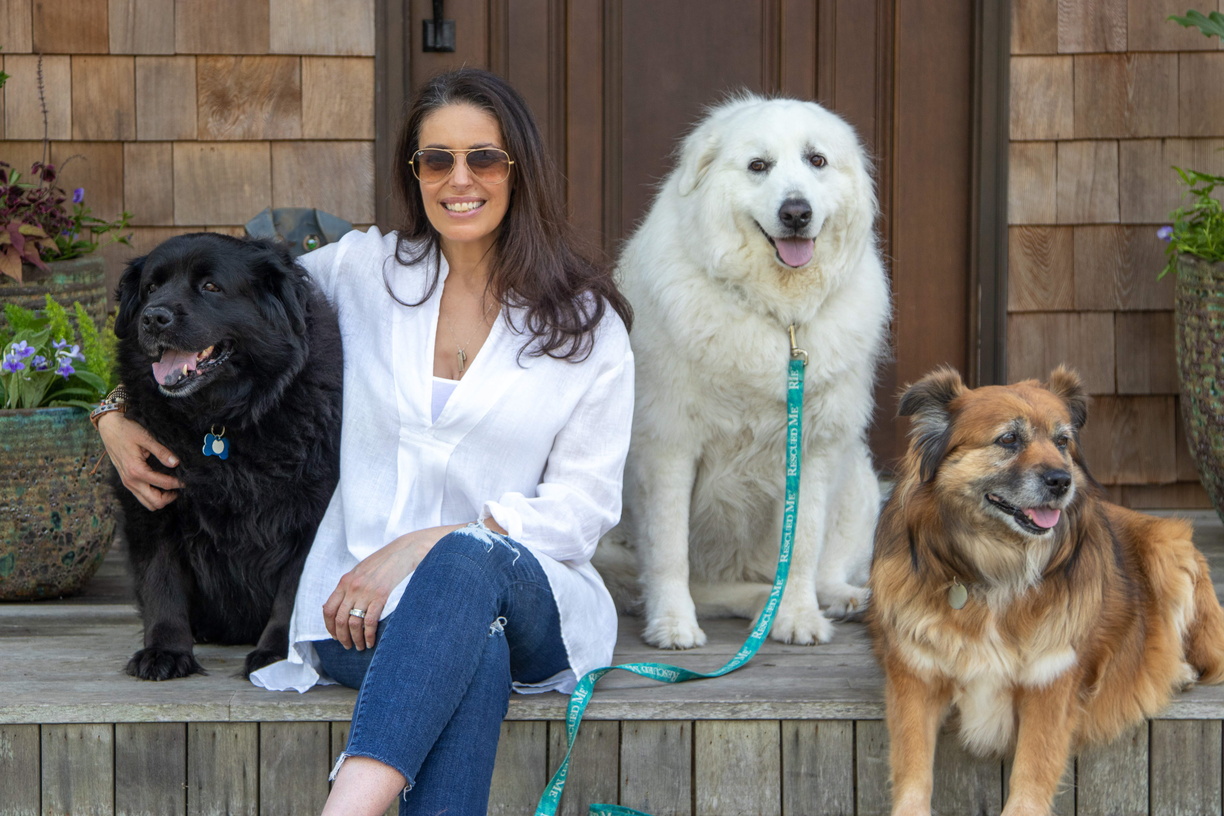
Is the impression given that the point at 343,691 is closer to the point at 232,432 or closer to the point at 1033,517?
the point at 232,432

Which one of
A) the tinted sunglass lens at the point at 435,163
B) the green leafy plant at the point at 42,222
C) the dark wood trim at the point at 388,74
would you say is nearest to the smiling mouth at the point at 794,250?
the tinted sunglass lens at the point at 435,163

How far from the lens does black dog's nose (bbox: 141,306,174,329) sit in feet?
7.49

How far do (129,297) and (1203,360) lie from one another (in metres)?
2.97

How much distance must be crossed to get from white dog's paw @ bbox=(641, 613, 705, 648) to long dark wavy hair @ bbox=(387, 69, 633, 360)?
0.74 meters

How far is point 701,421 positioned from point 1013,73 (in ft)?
6.42

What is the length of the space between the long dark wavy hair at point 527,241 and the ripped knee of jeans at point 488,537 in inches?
15.3

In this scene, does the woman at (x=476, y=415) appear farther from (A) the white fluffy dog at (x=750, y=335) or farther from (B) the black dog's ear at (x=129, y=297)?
(A) the white fluffy dog at (x=750, y=335)

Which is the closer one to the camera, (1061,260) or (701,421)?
(701,421)

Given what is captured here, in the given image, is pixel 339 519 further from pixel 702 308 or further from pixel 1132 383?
pixel 1132 383

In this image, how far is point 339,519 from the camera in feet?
8.03

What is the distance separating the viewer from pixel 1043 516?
2.10 m

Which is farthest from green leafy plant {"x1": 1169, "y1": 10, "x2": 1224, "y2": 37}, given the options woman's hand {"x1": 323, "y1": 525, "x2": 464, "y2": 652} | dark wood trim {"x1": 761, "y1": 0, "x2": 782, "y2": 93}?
woman's hand {"x1": 323, "y1": 525, "x2": 464, "y2": 652}

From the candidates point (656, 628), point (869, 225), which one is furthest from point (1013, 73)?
point (656, 628)

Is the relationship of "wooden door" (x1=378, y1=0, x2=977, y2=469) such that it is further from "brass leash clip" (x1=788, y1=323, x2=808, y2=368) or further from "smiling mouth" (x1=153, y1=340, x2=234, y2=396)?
"smiling mouth" (x1=153, y1=340, x2=234, y2=396)
